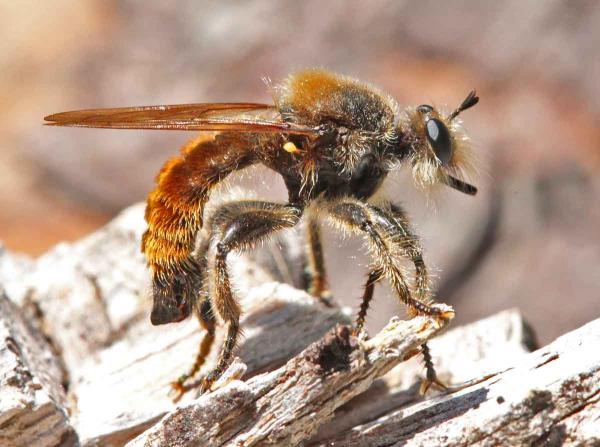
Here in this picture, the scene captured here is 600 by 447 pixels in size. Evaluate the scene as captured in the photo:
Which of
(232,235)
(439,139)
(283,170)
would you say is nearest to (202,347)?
(232,235)

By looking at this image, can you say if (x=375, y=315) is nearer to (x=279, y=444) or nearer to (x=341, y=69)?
(x=341, y=69)

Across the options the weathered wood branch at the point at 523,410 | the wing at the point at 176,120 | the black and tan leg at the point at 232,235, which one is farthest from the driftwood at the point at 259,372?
the wing at the point at 176,120

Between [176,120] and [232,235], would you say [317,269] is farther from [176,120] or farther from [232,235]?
[176,120]

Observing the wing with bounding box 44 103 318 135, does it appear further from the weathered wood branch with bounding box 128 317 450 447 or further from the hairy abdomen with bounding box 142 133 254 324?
the weathered wood branch with bounding box 128 317 450 447

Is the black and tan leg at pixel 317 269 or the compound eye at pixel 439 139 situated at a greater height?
the compound eye at pixel 439 139

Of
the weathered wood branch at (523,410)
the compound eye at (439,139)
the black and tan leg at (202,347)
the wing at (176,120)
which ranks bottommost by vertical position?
the weathered wood branch at (523,410)

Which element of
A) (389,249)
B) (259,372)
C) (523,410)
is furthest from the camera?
(259,372)

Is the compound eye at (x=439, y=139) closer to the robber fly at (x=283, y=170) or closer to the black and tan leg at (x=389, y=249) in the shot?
the robber fly at (x=283, y=170)

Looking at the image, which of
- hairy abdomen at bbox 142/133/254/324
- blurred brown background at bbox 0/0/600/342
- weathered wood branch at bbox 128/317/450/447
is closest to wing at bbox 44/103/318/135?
hairy abdomen at bbox 142/133/254/324
